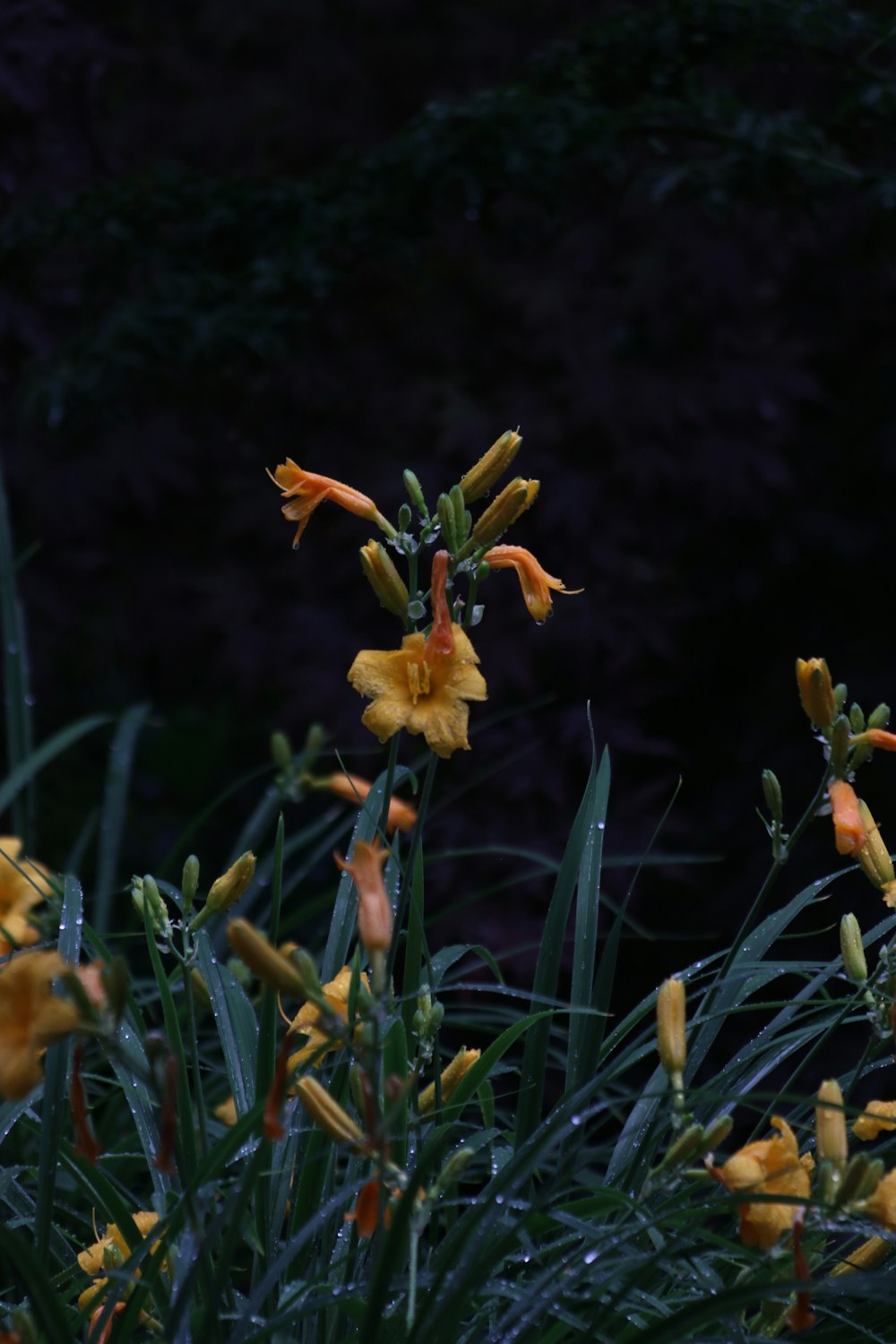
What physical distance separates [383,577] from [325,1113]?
491 millimetres

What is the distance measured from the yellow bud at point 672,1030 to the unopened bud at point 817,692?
0.28 meters

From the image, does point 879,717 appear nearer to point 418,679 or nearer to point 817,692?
point 817,692

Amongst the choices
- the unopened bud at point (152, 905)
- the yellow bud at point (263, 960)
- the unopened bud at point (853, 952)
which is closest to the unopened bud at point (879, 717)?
Answer: the unopened bud at point (853, 952)

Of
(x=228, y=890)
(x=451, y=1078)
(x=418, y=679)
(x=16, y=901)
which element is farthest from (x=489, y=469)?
(x=16, y=901)

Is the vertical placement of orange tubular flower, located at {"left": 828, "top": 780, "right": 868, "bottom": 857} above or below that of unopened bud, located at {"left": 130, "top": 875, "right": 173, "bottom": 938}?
above

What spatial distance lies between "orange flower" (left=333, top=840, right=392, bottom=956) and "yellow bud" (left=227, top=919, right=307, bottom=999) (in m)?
0.06

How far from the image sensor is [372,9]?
328 cm

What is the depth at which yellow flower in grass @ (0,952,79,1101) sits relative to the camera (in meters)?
0.84

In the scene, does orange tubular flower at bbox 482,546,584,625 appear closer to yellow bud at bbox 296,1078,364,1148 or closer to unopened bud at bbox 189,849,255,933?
Answer: unopened bud at bbox 189,849,255,933

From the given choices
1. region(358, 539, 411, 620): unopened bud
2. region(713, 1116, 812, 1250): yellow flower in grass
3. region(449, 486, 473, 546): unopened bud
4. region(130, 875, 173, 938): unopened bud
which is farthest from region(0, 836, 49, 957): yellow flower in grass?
region(713, 1116, 812, 1250): yellow flower in grass

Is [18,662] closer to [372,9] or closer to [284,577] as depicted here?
[284,577]

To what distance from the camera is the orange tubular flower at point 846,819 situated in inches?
45.2

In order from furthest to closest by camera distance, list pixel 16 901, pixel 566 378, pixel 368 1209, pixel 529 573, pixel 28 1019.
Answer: pixel 566 378
pixel 16 901
pixel 529 573
pixel 368 1209
pixel 28 1019

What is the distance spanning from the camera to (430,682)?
3.84ft
